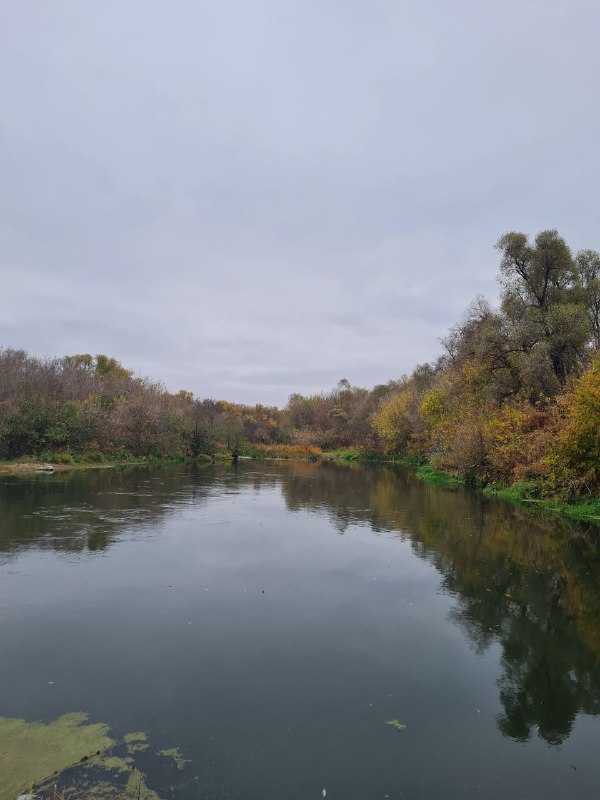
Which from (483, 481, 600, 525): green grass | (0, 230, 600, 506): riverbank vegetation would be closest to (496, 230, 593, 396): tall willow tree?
(0, 230, 600, 506): riverbank vegetation

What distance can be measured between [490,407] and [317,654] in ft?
82.9

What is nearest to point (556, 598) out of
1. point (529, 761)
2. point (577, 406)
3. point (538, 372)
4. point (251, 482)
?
point (529, 761)

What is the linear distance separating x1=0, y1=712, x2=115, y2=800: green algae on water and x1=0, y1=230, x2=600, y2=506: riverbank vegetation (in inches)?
727

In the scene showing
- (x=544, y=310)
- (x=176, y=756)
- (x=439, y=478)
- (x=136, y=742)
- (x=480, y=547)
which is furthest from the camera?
(x=439, y=478)

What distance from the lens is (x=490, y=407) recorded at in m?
29.4

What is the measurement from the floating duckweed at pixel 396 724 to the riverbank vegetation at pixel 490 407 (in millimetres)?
16220

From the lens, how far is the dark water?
184 inches

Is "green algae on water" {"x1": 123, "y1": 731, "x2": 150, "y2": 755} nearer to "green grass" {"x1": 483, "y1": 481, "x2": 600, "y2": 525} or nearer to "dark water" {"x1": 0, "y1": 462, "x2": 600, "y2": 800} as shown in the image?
"dark water" {"x1": 0, "y1": 462, "x2": 600, "y2": 800}

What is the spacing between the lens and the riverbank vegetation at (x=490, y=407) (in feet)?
68.8

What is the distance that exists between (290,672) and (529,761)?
2828 millimetres

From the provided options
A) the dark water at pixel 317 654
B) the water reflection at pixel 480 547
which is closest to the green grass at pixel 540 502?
the water reflection at pixel 480 547

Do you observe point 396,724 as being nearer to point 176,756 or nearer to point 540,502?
point 176,756

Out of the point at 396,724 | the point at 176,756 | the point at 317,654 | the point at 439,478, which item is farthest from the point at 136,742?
the point at 439,478

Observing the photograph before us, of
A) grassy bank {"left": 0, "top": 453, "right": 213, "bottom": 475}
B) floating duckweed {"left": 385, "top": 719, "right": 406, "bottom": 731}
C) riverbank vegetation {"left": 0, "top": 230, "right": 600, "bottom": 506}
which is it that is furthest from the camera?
grassy bank {"left": 0, "top": 453, "right": 213, "bottom": 475}
